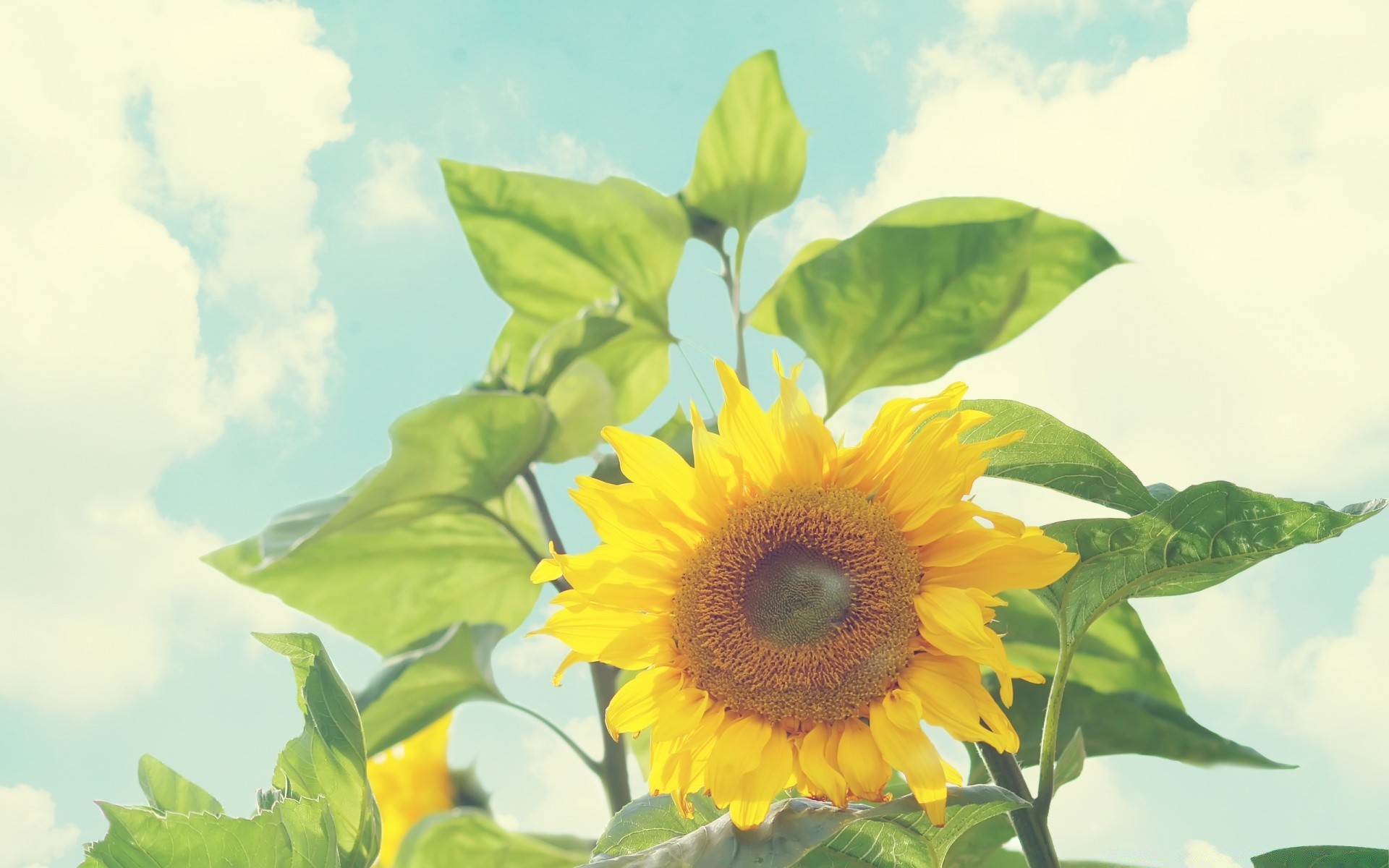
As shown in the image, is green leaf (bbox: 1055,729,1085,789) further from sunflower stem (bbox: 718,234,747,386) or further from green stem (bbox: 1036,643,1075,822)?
sunflower stem (bbox: 718,234,747,386)

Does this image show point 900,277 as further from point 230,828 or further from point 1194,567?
point 230,828

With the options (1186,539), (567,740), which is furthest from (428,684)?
(1186,539)

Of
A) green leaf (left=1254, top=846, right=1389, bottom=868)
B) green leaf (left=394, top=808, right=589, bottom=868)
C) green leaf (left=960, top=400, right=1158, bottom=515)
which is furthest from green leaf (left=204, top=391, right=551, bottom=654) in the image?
green leaf (left=1254, top=846, right=1389, bottom=868)

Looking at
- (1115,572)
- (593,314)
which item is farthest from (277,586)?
(1115,572)

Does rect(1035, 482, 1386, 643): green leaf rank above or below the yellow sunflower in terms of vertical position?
below

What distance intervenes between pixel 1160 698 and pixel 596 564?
0.98 ft

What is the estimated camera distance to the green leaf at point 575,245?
66cm

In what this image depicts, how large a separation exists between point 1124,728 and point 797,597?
224 millimetres

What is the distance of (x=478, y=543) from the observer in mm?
684

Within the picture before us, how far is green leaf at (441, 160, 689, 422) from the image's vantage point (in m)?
0.66

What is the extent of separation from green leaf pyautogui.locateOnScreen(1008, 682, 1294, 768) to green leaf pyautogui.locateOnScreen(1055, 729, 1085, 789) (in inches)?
4.3

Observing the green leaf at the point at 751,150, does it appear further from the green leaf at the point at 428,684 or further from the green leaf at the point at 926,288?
the green leaf at the point at 428,684

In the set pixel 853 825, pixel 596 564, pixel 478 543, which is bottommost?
pixel 853 825

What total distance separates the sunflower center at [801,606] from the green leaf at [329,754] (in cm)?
12
